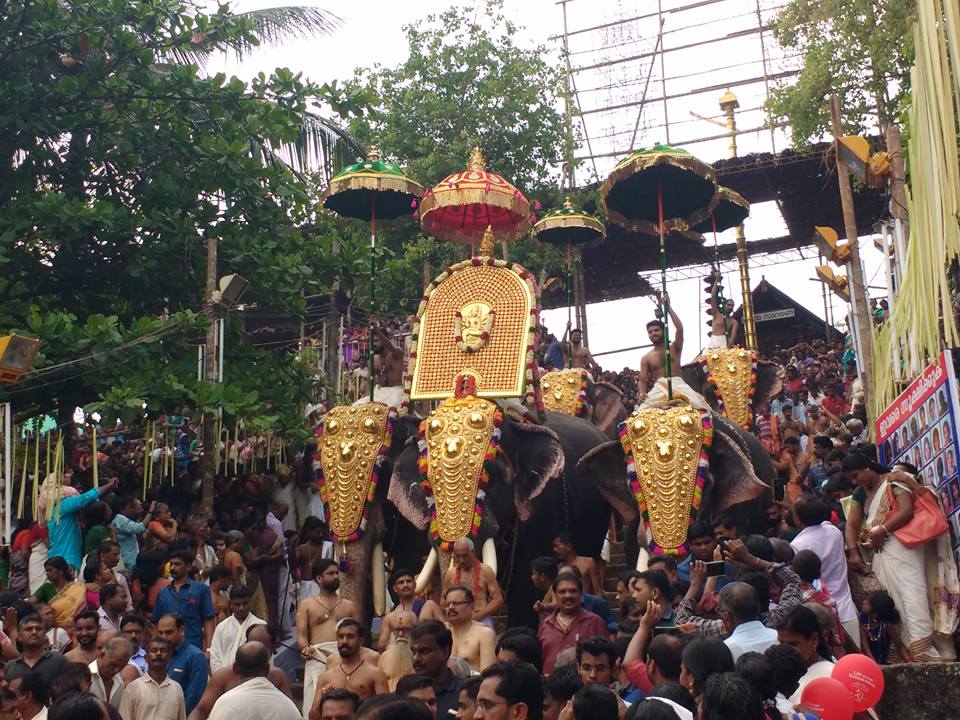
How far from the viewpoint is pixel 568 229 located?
49.1ft

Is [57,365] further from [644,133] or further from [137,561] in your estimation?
[644,133]

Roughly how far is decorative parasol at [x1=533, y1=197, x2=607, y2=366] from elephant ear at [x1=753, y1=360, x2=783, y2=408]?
254cm

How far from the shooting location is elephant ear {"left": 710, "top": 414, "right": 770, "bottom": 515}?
28.0 ft

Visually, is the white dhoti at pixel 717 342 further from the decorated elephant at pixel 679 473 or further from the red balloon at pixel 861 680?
the red balloon at pixel 861 680

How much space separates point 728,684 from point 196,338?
9.93 meters

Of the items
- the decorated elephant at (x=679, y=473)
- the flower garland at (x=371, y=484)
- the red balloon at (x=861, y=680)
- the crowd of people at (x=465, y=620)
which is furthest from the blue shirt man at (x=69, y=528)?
the red balloon at (x=861, y=680)

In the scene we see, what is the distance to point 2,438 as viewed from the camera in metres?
10.5

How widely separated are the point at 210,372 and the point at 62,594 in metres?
3.70

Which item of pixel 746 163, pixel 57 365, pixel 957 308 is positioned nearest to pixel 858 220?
pixel 746 163

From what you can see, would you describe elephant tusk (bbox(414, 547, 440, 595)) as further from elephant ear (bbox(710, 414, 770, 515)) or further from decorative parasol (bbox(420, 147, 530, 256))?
decorative parasol (bbox(420, 147, 530, 256))

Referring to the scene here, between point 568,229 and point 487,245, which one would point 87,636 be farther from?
point 568,229

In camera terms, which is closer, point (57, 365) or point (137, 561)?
point (137, 561)

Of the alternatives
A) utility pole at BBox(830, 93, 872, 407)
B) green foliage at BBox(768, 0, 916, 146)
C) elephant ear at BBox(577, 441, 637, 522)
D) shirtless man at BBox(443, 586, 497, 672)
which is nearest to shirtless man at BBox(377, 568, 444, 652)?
shirtless man at BBox(443, 586, 497, 672)

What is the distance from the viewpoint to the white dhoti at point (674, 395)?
30.3ft
